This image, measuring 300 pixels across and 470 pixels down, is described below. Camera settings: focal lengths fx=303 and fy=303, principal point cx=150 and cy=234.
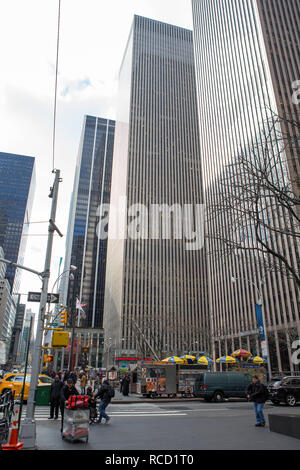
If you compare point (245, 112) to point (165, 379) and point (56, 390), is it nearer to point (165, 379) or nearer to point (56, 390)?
point (165, 379)

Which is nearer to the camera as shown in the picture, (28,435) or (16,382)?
(28,435)

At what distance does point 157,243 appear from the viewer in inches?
4257

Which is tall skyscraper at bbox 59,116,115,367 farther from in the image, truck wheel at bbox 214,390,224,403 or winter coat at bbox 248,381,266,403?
winter coat at bbox 248,381,266,403

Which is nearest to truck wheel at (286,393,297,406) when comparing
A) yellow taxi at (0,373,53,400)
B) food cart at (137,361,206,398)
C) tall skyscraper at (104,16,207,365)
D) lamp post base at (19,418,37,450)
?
food cart at (137,361,206,398)

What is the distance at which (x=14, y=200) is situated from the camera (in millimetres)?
147000

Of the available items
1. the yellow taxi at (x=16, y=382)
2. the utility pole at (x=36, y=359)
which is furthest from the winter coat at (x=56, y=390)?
the yellow taxi at (x=16, y=382)

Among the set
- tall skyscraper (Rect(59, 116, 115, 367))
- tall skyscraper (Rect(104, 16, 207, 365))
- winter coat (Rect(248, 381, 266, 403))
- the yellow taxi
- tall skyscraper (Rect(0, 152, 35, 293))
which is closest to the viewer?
winter coat (Rect(248, 381, 266, 403))

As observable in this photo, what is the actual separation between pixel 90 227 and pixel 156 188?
199 ft

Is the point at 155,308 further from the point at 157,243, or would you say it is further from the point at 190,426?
the point at 190,426

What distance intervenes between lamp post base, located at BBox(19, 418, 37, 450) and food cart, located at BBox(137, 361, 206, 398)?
690 inches

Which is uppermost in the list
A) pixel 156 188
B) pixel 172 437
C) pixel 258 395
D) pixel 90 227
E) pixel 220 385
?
pixel 90 227

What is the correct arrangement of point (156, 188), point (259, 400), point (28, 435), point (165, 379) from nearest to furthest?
point (28, 435) < point (259, 400) < point (165, 379) < point (156, 188)

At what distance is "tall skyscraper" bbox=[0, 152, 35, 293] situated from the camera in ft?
468

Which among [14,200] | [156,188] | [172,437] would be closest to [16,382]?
[172,437]
